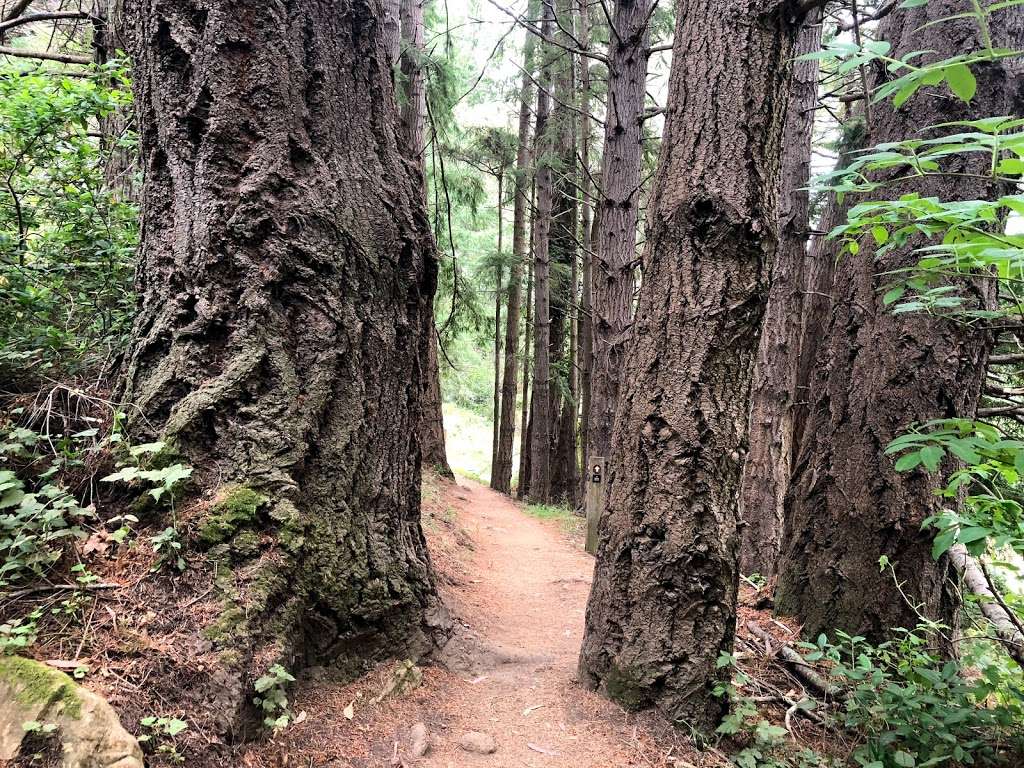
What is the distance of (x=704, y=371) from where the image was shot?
2.77 metres

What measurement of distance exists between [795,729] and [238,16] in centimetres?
466

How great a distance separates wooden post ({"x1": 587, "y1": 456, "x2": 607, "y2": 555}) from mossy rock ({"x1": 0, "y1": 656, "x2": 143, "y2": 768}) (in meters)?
5.26

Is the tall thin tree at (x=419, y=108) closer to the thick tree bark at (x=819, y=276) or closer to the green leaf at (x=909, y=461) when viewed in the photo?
the thick tree bark at (x=819, y=276)

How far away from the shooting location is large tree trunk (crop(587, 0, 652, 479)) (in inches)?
289

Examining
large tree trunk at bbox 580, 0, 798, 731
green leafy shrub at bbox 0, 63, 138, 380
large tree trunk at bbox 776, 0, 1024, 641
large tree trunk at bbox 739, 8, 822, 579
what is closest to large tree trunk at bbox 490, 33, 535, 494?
large tree trunk at bbox 739, 8, 822, 579

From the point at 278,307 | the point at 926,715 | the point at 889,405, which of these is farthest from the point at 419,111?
the point at 926,715

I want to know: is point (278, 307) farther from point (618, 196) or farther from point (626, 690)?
point (618, 196)

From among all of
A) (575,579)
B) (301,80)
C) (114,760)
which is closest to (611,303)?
(575,579)

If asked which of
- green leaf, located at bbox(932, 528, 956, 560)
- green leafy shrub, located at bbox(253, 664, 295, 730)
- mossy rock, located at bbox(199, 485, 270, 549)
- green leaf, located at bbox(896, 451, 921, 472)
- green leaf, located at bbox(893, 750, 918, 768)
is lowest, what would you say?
green leaf, located at bbox(893, 750, 918, 768)

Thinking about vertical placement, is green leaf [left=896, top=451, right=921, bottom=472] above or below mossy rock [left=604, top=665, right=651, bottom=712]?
above

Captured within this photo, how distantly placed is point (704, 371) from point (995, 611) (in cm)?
165

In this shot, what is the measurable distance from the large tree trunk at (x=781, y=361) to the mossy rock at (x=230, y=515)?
14.2 ft

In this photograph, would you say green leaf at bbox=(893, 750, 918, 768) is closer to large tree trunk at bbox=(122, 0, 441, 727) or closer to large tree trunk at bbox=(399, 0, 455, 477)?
large tree trunk at bbox=(122, 0, 441, 727)

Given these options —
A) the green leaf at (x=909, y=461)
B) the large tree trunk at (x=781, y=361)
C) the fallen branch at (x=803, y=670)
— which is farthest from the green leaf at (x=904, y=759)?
the large tree trunk at (x=781, y=361)
